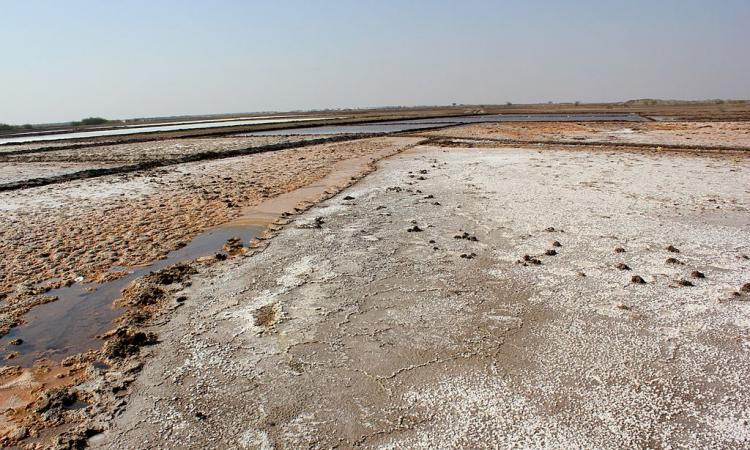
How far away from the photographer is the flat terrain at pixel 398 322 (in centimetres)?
388

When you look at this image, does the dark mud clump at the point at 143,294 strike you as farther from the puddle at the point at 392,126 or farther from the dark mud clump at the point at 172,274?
the puddle at the point at 392,126

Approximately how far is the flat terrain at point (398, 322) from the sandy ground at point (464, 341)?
2cm

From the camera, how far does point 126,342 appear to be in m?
5.19

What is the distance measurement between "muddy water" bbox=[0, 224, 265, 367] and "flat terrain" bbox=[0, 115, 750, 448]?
2.3 inches

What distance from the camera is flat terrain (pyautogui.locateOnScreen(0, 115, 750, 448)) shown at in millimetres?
3875

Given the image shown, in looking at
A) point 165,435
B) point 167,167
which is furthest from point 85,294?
point 167,167

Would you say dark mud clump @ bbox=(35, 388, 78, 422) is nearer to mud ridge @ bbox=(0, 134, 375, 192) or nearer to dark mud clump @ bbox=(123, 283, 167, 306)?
dark mud clump @ bbox=(123, 283, 167, 306)

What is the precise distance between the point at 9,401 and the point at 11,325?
6.48 feet

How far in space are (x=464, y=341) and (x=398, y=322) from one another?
803 mm

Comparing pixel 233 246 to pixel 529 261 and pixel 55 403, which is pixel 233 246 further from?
pixel 529 261

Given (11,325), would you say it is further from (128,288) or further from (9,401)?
(9,401)

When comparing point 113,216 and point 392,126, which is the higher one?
point 392,126

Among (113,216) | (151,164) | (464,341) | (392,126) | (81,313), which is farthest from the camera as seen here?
(392,126)

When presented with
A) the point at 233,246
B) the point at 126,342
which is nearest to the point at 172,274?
the point at 233,246
